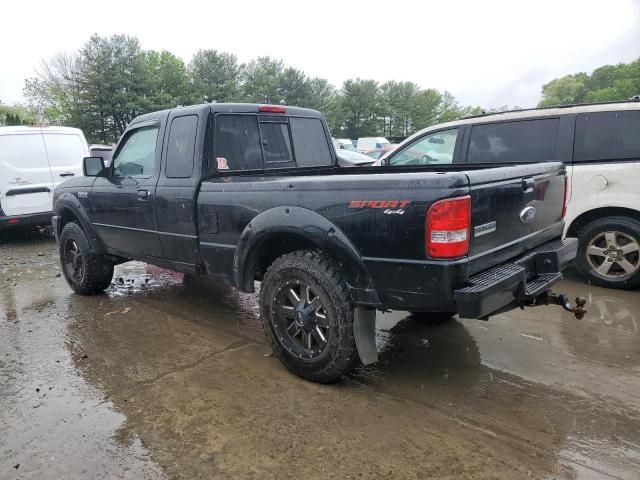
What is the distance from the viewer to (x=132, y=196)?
476 cm

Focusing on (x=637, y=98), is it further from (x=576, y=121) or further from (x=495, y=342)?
(x=495, y=342)

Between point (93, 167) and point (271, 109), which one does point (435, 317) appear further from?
point (93, 167)

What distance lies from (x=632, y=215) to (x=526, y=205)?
2.62 metres

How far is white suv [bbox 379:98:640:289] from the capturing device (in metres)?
5.14

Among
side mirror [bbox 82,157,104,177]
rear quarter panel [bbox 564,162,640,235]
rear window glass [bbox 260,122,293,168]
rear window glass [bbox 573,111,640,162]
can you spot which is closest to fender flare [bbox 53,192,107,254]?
side mirror [bbox 82,157,104,177]

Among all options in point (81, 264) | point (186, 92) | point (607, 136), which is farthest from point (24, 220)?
point (186, 92)

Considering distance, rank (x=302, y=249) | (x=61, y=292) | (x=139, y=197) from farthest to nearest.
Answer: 1. (x=61, y=292)
2. (x=139, y=197)
3. (x=302, y=249)

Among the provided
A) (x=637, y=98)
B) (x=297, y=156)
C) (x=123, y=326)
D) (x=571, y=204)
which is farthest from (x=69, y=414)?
(x=637, y=98)

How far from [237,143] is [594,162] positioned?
3684 millimetres

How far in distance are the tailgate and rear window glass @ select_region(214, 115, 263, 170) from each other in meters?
2.08

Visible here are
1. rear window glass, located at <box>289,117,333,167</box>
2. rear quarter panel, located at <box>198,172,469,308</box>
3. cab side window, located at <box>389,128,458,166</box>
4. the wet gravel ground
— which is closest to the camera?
the wet gravel ground

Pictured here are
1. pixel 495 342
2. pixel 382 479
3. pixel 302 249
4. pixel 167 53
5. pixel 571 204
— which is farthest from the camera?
pixel 167 53

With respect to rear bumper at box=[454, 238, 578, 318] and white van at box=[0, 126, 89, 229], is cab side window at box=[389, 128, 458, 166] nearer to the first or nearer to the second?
rear bumper at box=[454, 238, 578, 318]

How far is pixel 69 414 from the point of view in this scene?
127 inches
